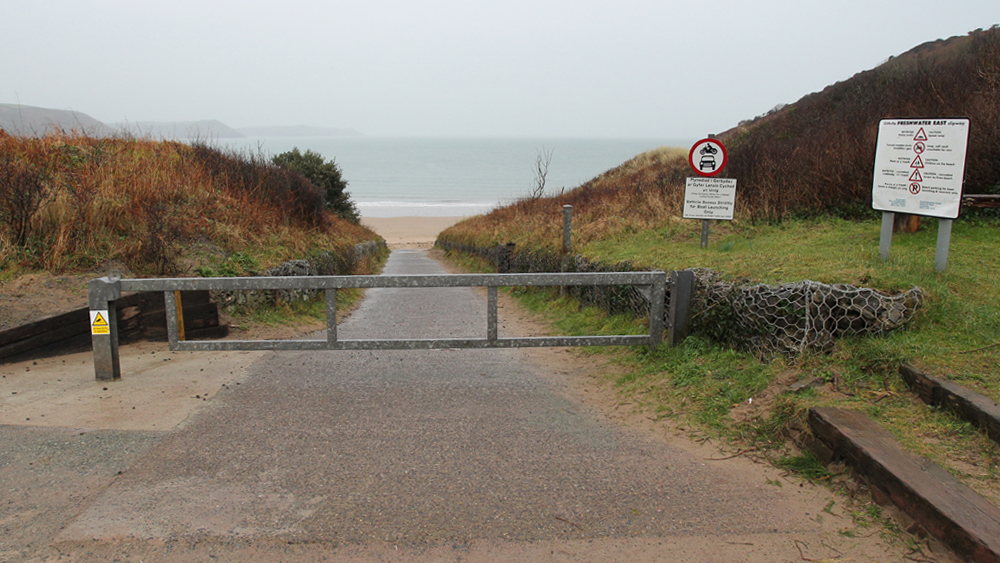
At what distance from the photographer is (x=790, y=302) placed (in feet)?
17.8

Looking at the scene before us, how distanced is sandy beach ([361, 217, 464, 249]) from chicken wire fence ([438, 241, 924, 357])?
1321 inches

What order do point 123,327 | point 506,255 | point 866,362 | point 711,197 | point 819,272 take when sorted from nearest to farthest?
point 866,362
point 819,272
point 123,327
point 711,197
point 506,255

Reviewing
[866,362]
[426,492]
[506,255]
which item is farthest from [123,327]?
[506,255]

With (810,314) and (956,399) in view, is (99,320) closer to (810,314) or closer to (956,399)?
(810,314)

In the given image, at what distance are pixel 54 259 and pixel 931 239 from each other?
1112 cm

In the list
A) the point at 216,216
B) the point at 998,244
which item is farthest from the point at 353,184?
the point at 998,244

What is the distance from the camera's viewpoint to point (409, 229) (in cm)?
5206

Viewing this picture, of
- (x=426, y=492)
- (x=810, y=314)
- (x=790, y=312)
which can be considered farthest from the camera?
(x=790, y=312)

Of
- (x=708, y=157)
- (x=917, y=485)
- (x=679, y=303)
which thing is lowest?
(x=917, y=485)

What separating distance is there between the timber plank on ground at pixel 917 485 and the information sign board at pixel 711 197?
17.9 ft

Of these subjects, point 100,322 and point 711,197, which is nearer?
point 100,322

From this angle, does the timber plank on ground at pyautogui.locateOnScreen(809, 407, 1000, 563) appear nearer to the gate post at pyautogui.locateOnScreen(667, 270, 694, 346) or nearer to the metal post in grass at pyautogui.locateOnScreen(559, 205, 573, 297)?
the gate post at pyautogui.locateOnScreen(667, 270, 694, 346)

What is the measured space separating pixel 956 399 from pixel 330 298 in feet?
15.8

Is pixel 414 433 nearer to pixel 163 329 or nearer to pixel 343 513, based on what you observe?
pixel 343 513
